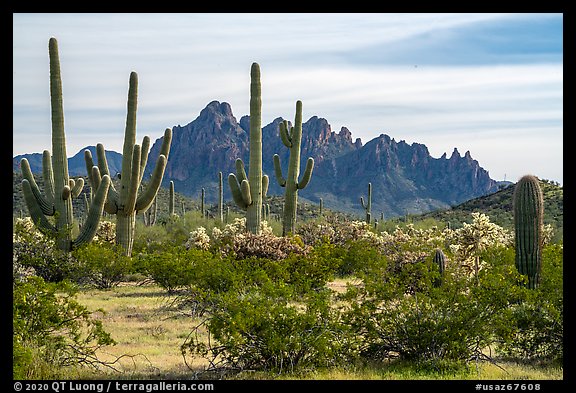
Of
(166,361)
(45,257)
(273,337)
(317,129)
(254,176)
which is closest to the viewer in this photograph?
(273,337)

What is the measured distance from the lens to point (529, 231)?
38.5 feet

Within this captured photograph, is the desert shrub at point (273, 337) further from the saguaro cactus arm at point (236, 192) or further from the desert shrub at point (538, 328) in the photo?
the saguaro cactus arm at point (236, 192)

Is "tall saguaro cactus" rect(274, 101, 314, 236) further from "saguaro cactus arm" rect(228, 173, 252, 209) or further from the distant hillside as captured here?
the distant hillside

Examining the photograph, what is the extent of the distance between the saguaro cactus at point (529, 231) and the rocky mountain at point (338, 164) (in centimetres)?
10101

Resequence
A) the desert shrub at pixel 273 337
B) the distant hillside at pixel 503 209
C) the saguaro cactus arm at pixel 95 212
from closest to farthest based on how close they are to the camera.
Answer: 1. the desert shrub at pixel 273 337
2. the saguaro cactus arm at pixel 95 212
3. the distant hillside at pixel 503 209

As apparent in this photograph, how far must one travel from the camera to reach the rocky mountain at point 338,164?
395 feet

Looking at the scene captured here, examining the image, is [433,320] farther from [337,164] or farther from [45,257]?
[337,164]

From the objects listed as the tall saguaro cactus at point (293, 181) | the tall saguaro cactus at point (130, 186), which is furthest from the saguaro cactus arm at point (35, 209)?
the tall saguaro cactus at point (293, 181)

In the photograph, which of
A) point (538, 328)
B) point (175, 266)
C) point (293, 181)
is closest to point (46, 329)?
point (175, 266)

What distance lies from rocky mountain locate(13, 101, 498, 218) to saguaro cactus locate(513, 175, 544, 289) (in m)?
99.8

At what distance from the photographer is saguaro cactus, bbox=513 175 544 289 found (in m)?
11.6

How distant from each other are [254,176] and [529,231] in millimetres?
9710

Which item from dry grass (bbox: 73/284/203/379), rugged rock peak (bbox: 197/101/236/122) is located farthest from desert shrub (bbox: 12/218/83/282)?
rugged rock peak (bbox: 197/101/236/122)

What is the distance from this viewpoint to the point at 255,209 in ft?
65.7
